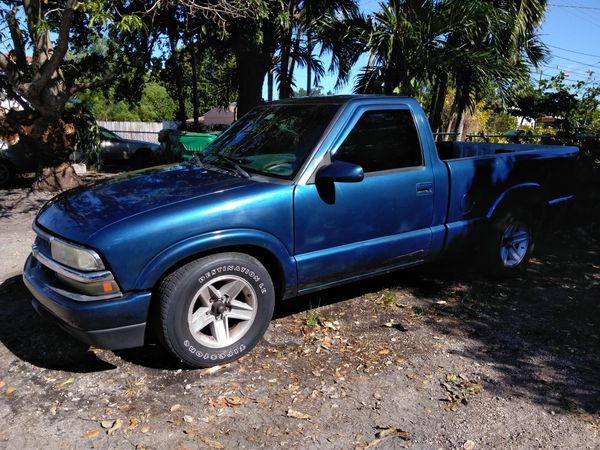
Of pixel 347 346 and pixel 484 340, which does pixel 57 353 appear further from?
pixel 484 340

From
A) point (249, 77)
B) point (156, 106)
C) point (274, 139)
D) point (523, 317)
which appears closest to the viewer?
point (274, 139)

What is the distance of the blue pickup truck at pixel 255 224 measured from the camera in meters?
3.17

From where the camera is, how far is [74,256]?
3162 millimetres

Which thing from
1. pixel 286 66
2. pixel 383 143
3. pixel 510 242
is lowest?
pixel 510 242

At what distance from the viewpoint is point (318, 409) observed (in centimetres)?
315

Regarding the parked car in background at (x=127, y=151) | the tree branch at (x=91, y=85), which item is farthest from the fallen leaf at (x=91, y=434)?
the parked car in background at (x=127, y=151)

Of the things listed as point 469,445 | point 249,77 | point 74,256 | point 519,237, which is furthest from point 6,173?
point 469,445

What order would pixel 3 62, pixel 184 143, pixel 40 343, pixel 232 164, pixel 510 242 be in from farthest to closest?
1. pixel 184 143
2. pixel 3 62
3. pixel 510 242
4. pixel 232 164
5. pixel 40 343

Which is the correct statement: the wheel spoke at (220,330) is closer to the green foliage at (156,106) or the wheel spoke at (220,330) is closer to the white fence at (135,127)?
the white fence at (135,127)

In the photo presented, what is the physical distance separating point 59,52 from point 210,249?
6283 millimetres

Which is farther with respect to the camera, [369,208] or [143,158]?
[143,158]

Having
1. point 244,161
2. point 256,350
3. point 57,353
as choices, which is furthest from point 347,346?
point 57,353

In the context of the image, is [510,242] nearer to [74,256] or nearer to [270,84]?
[74,256]

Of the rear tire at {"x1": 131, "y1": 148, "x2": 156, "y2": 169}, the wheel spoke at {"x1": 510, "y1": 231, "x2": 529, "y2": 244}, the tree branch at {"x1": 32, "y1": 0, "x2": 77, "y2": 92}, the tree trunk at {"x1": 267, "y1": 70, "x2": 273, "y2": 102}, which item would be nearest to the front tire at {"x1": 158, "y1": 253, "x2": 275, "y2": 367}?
the wheel spoke at {"x1": 510, "y1": 231, "x2": 529, "y2": 244}
